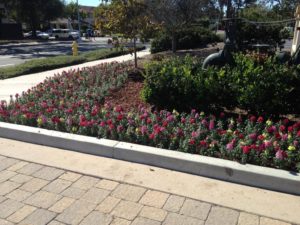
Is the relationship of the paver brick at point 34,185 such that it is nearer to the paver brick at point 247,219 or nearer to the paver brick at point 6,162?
the paver brick at point 6,162

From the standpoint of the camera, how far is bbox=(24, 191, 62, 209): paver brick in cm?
320

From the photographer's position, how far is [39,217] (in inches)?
118

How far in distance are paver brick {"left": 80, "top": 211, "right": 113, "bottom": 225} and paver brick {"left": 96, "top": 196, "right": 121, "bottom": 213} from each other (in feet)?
0.21

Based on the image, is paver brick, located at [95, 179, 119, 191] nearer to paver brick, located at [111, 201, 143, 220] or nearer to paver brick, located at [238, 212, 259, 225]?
paver brick, located at [111, 201, 143, 220]

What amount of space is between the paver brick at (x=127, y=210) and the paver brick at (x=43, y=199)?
0.64 metres

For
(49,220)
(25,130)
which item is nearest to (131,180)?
(49,220)

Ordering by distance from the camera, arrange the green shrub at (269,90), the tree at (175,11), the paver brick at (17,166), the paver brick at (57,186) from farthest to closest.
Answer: the tree at (175,11)
the green shrub at (269,90)
the paver brick at (17,166)
the paver brick at (57,186)

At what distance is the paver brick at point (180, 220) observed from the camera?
287 centimetres

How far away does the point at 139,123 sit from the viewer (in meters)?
4.71

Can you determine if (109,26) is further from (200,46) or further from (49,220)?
(200,46)

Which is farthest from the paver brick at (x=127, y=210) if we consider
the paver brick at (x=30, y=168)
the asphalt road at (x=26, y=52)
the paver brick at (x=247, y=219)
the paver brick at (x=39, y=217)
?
the asphalt road at (x=26, y=52)

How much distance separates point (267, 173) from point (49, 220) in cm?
215

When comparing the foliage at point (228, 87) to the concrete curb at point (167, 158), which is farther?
the foliage at point (228, 87)

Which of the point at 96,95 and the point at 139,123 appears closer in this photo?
the point at 139,123
